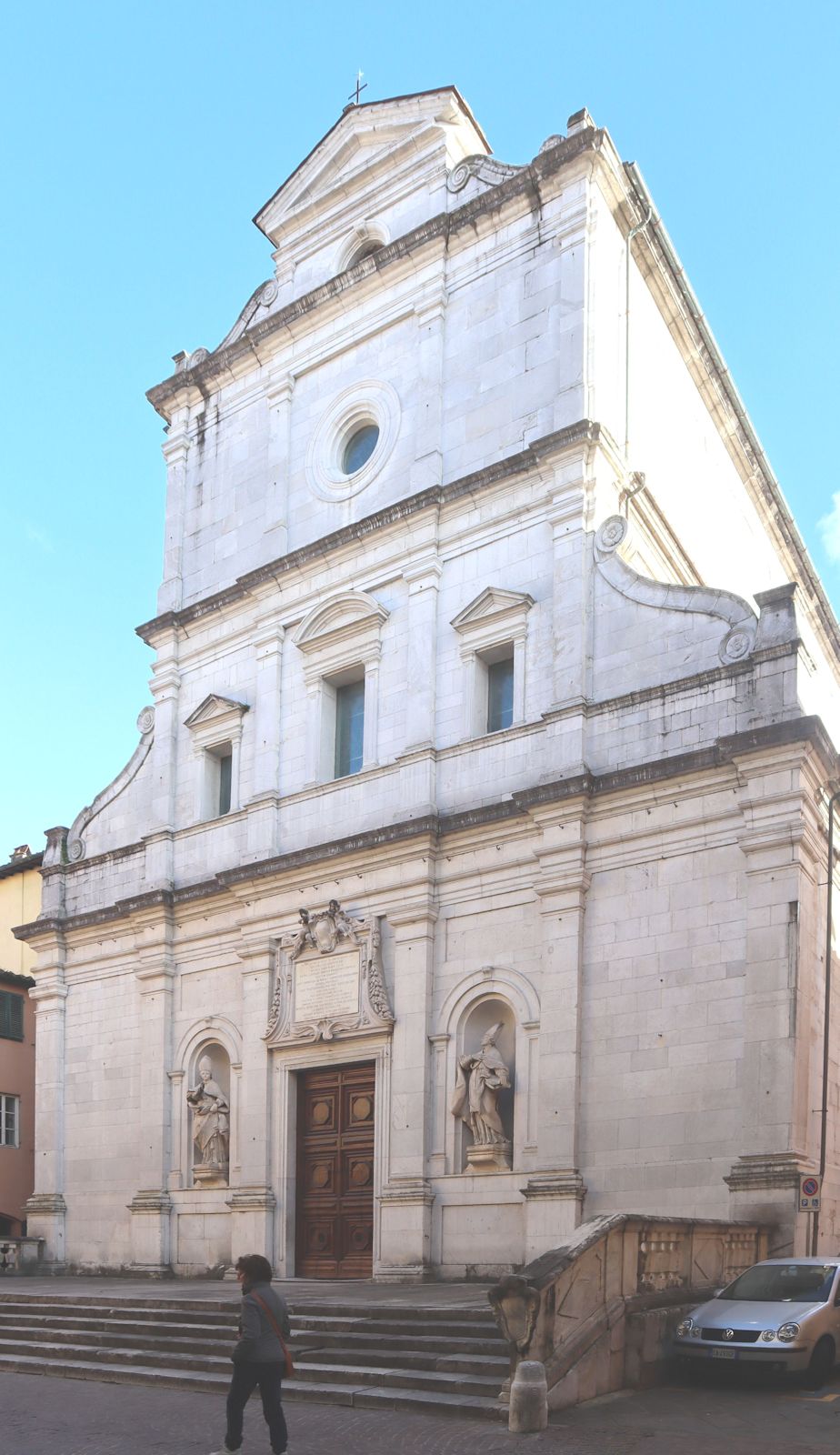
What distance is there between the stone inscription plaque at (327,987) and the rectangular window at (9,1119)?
1117 centimetres

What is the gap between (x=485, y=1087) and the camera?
2050 cm

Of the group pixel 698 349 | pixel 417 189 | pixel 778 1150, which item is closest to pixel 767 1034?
pixel 778 1150

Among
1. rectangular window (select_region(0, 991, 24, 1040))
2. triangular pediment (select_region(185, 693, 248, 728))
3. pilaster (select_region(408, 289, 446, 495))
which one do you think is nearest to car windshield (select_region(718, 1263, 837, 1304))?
pilaster (select_region(408, 289, 446, 495))

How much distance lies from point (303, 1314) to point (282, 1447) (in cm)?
622

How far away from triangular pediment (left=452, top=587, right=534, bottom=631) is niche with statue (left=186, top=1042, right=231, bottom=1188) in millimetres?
8718

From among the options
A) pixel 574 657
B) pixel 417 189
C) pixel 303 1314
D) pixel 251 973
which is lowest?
pixel 303 1314

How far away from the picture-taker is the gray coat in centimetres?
1060

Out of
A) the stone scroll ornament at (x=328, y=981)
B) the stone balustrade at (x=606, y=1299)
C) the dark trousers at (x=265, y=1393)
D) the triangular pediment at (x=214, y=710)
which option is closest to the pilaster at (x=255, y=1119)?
the stone scroll ornament at (x=328, y=981)

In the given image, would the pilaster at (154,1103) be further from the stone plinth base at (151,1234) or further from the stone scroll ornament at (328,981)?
the stone scroll ornament at (328,981)

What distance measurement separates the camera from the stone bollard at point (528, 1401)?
12141 mm

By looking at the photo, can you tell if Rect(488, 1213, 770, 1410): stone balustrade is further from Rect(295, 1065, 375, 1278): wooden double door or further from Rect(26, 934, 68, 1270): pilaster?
Rect(26, 934, 68, 1270): pilaster

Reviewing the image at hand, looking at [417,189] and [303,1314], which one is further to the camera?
[417,189]

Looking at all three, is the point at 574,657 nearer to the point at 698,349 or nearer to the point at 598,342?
the point at 598,342

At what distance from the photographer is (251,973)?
24.4 meters
